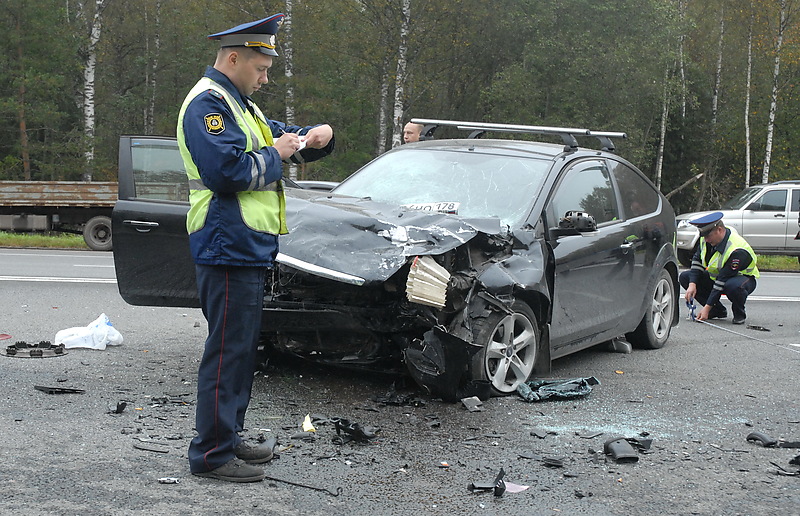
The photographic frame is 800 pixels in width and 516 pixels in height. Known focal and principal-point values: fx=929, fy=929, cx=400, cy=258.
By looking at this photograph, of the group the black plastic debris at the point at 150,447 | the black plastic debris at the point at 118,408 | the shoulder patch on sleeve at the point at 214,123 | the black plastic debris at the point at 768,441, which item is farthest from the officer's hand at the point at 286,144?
the black plastic debris at the point at 768,441

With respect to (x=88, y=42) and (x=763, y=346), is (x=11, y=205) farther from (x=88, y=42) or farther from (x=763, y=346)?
(x=763, y=346)

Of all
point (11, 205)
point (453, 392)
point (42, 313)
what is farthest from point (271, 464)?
point (11, 205)

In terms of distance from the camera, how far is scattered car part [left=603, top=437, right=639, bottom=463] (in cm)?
469

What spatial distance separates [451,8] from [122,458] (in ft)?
96.3

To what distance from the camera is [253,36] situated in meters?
4.02

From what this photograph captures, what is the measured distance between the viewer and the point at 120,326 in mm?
8203

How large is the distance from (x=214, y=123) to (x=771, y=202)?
19.4 metres

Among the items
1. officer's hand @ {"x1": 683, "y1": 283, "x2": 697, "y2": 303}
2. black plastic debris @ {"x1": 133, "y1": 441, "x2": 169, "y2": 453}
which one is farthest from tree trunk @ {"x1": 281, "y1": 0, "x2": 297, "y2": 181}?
black plastic debris @ {"x1": 133, "y1": 441, "x2": 169, "y2": 453}

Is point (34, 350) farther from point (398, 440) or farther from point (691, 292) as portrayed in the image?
point (691, 292)

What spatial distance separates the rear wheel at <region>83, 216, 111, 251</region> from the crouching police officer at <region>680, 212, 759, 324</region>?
43.3ft

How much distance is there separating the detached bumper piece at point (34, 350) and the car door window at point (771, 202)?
57.5 feet

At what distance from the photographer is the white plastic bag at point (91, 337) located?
703 centimetres

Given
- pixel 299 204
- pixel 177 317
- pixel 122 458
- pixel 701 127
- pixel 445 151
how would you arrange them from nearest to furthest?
pixel 122 458 < pixel 299 204 < pixel 445 151 < pixel 177 317 < pixel 701 127

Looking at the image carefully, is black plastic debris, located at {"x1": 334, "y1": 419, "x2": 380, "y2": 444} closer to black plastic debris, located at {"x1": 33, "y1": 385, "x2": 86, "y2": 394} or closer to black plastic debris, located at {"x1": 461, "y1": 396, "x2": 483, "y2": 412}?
black plastic debris, located at {"x1": 461, "y1": 396, "x2": 483, "y2": 412}
